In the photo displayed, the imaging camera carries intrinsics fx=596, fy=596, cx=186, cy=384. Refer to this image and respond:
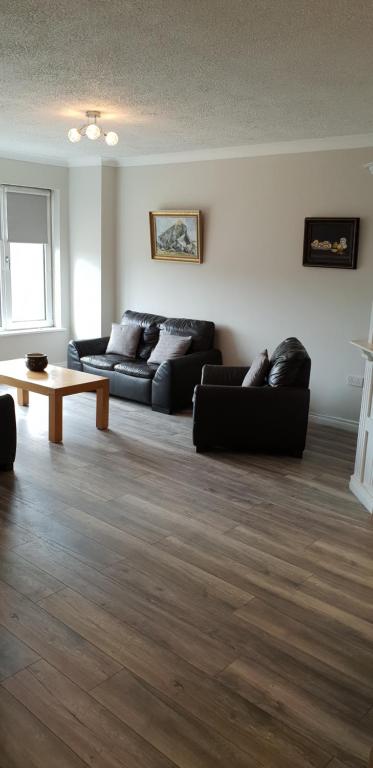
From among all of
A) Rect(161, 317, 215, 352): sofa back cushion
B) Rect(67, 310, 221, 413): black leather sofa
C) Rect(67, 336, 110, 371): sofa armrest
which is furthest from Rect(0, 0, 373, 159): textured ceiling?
Rect(67, 336, 110, 371): sofa armrest

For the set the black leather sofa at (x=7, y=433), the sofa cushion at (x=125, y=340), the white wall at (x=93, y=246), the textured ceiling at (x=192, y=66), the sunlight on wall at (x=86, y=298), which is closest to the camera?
the textured ceiling at (x=192, y=66)

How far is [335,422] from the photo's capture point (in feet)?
18.6

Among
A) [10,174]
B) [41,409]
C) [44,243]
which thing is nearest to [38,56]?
[41,409]

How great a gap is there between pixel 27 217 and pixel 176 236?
1.91m

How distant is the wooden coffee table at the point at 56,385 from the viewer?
489cm

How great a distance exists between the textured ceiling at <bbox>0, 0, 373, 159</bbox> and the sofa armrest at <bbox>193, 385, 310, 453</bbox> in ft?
6.76

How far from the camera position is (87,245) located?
290 inches

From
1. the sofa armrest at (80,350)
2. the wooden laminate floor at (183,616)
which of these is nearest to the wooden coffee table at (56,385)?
the wooden laminate floor at (183,616)

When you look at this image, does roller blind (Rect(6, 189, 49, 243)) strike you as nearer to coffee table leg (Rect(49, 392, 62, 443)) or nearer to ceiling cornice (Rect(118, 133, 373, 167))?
ceiling cornice (Rect(118, 133, 373, 167))

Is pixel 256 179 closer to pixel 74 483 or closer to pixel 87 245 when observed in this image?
pixel 87 245

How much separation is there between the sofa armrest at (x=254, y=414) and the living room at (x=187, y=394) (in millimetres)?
18

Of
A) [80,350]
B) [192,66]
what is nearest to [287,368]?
[192,66]

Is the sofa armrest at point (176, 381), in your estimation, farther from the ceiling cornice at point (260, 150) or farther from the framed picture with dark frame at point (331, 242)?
the ceiling cornice at point (260, 150)

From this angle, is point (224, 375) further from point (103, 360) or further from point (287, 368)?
point (103, 360)
